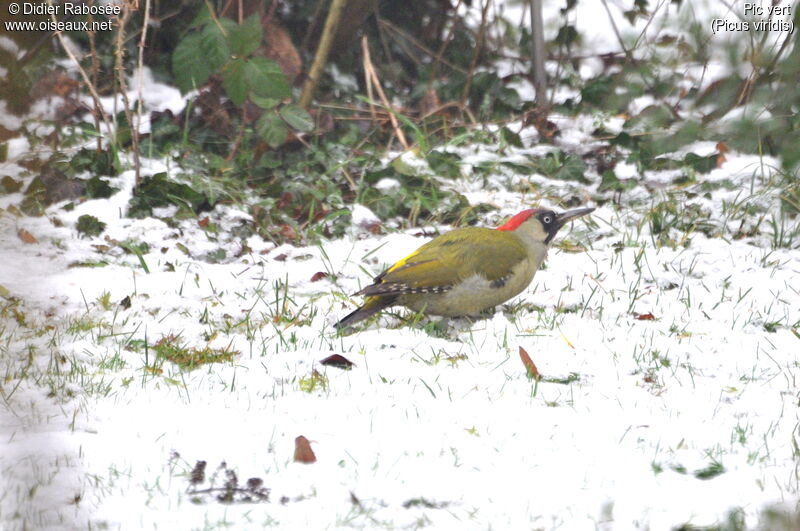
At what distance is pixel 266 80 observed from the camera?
6.30m

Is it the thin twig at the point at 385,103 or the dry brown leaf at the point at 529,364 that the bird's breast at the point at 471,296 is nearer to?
the dry brown leaf at the point at 529,364

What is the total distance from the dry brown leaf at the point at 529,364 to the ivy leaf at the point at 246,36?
3193 mm

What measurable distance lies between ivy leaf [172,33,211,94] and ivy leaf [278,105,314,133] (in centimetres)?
65

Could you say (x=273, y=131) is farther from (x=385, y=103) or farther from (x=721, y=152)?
(x=721, y=152)

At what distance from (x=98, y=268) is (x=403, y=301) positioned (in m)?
1.83

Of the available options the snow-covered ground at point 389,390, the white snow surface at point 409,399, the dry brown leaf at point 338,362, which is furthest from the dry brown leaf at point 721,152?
the dry brown leaf at point 338,362

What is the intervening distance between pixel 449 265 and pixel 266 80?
2.32 metres

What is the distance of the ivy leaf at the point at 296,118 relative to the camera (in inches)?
254

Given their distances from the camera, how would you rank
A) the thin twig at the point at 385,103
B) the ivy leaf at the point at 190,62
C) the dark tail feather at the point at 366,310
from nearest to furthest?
the dark tail feather at the point at 366,310 < the ivy leaf at the point at 190,62 < the thin twig at the point at 385,103

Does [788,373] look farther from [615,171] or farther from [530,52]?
[530,52]

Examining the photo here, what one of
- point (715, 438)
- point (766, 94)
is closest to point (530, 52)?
point (766, 94)

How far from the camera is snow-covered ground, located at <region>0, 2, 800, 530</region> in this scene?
2.84 meters

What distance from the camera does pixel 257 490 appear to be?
291 centimetres

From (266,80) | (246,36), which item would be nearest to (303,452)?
(266,80)
